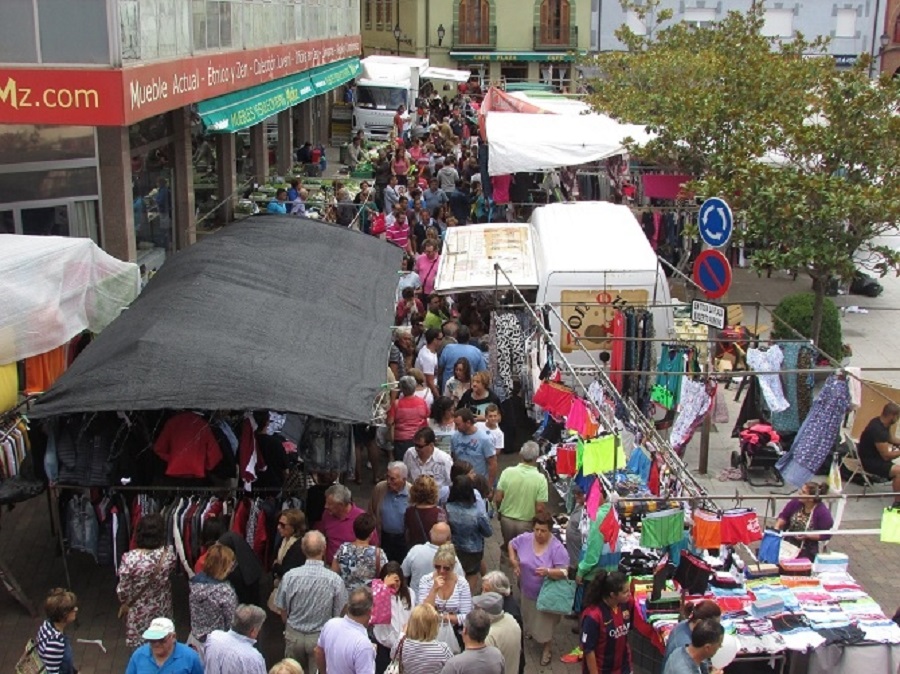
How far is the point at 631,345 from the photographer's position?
13609 mm

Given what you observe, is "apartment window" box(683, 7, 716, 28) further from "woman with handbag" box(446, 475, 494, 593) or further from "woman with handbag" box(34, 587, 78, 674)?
"woman with handbag" box(34, 587, 78, 674)

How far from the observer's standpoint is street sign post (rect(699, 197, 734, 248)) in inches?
480

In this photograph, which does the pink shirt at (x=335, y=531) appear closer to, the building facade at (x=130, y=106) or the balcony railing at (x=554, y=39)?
the building facade at (x=130, y=106)

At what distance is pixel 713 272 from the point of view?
11984 millimetres

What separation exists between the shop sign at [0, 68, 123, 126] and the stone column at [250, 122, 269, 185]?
14.2 meters

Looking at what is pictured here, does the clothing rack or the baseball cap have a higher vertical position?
the clothing rack

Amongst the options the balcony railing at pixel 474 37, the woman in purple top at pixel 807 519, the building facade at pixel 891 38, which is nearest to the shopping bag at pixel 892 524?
the woman in purple top at pixel 807 519

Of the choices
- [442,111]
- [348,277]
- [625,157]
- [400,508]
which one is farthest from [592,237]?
[442,111]

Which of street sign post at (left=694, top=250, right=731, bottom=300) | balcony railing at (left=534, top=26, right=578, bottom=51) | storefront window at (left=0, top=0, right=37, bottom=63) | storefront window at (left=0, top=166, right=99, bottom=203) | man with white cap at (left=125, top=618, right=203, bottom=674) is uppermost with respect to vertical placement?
storefront window at (left=0, top=0, right=37, bottom=63)

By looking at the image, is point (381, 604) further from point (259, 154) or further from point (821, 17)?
point (821, 17)

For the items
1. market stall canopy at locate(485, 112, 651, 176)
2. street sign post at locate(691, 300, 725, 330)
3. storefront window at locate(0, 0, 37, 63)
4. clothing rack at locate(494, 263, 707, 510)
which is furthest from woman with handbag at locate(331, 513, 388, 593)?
market stall canopy at locate(485, 112, 651, 176)

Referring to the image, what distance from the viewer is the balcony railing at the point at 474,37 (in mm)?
60750

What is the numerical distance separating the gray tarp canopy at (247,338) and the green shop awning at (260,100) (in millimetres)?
4871

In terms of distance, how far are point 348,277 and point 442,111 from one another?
29246mm
